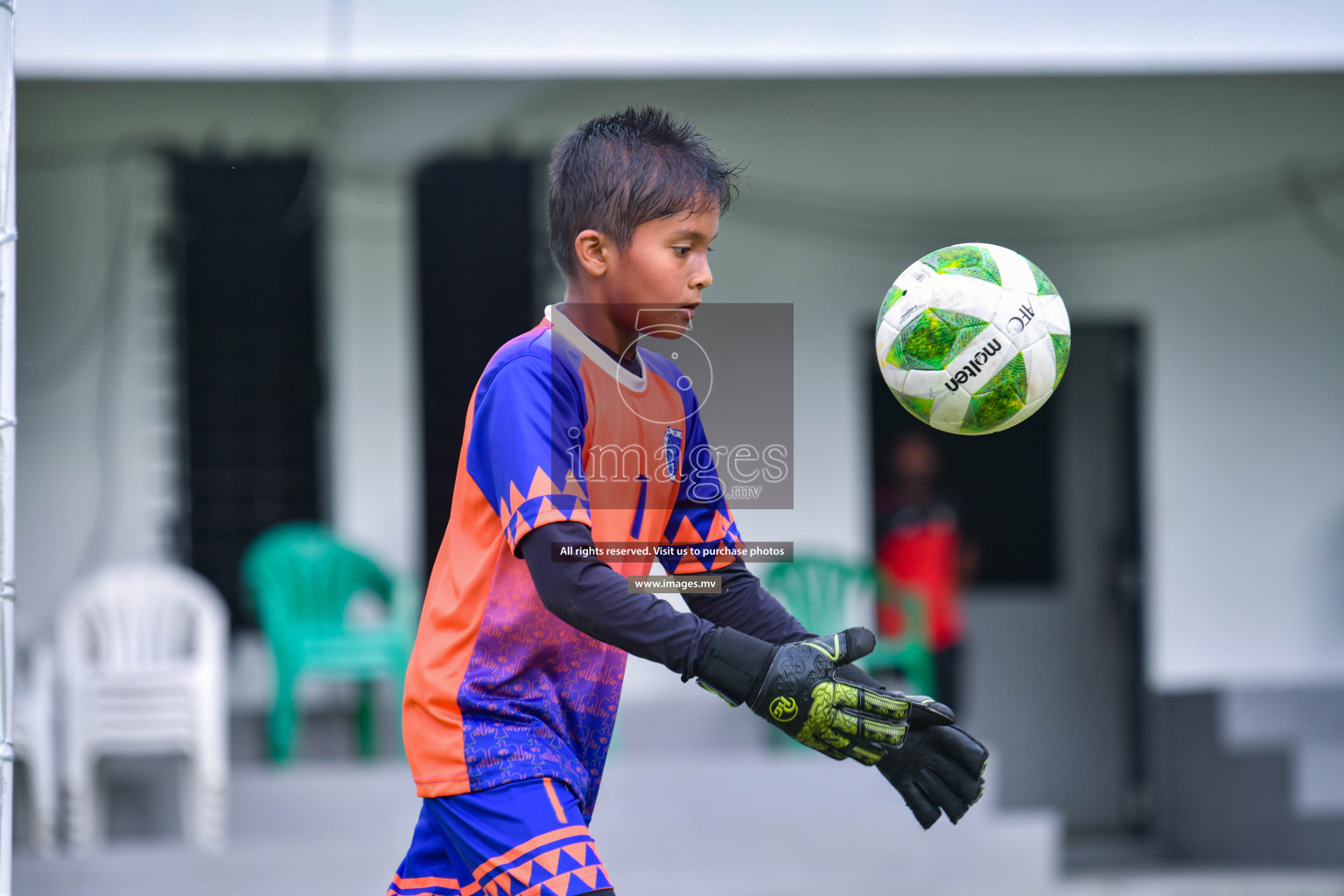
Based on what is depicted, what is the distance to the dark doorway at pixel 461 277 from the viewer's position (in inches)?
232

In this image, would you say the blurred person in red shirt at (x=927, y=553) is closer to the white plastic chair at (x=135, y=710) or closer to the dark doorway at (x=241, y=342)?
the dark doorway at (x=241, y=342)

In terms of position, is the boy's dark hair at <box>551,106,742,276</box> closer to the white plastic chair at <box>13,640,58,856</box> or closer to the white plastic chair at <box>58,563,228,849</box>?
the white plastic chair at <box>58,563,228,849</box>

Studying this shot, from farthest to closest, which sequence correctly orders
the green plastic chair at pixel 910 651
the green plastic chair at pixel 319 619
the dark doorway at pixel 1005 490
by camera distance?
the dark doorway at pixel 1005 490 → the green plastic chair at pixel 910 651 → the green plastic chair at pixel 319 619

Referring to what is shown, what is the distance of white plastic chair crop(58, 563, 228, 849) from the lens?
190 inches

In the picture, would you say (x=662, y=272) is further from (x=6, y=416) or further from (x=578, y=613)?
(x=6, y=416)

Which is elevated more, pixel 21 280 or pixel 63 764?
pixel 21 280

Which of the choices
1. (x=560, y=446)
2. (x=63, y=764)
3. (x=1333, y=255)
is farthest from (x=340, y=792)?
(x=1333, y=255)

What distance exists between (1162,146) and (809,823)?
3.54 m

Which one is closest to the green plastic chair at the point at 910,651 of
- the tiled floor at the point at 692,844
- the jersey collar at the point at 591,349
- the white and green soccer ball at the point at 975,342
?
the tiled floor at the point at 692,844

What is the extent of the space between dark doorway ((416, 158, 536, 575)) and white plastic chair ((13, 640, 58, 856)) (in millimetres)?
1622

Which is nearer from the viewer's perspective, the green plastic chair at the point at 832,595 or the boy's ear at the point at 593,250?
the boy's ear at the point at 593,250

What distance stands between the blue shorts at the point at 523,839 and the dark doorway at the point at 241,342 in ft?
13.4

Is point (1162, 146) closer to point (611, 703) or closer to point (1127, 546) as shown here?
point (1127, 546)

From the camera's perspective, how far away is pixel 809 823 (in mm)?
5117
